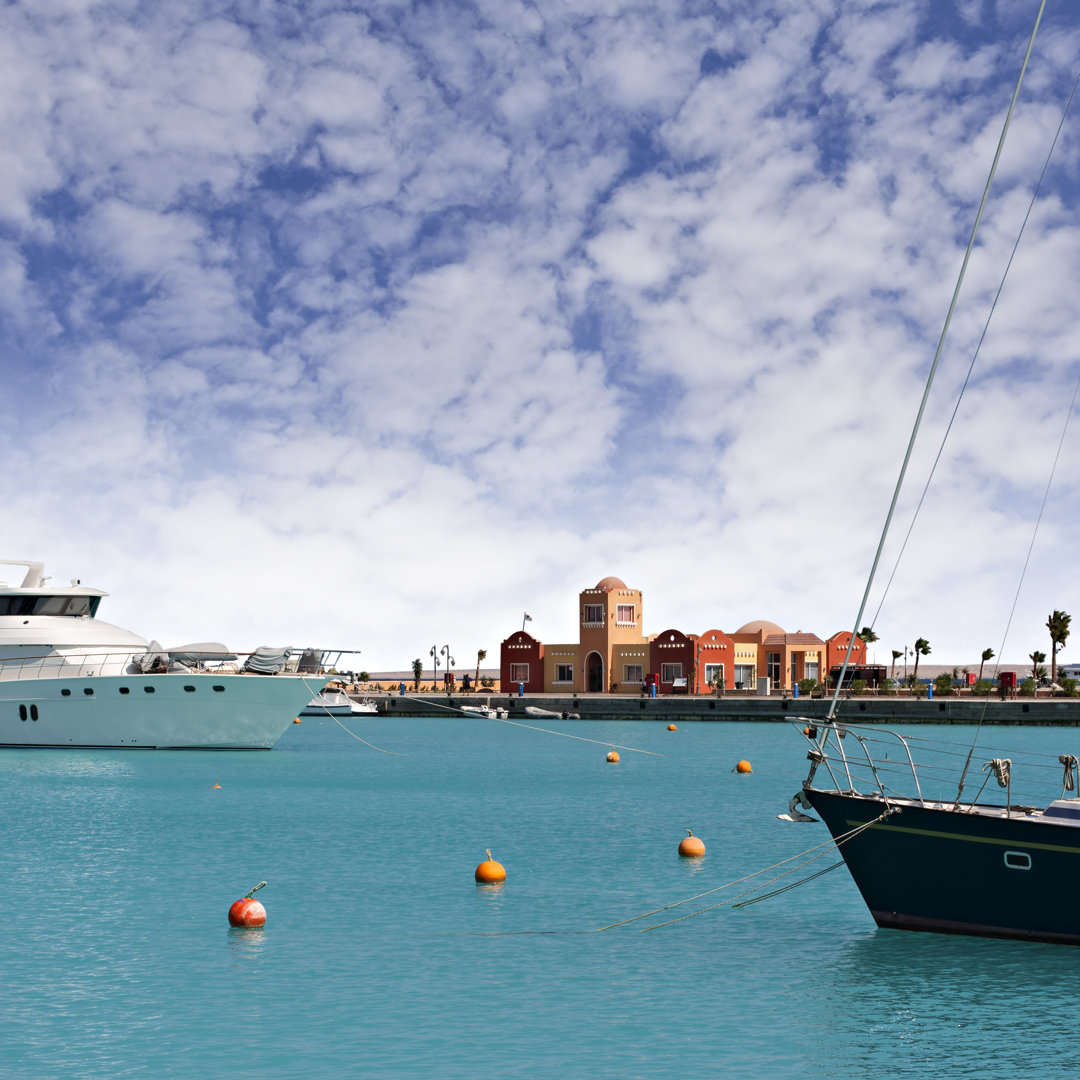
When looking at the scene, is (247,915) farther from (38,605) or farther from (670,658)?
(670,658)

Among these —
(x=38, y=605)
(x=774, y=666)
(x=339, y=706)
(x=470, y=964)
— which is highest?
(x=38, y=605)

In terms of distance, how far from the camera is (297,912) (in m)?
19.4

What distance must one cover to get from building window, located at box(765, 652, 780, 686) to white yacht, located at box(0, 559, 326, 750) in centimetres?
6739

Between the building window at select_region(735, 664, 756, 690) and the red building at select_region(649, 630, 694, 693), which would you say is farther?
the building window at select_region(735, 664, 756, 690)

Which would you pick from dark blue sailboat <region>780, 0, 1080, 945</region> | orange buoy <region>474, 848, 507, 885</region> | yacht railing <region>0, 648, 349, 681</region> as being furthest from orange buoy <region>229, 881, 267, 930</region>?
yacht railing <region>0, 648, 349, 681</region>

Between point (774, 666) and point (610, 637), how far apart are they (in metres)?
15.9

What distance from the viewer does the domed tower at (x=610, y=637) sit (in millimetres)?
108500

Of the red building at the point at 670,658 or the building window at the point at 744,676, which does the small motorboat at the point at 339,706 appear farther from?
the building window at the point at 744,676

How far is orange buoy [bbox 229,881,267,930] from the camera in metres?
18.1

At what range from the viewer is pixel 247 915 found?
18203 mm

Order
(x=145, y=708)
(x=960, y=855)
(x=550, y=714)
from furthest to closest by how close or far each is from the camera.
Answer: (x=550, y=714) → (x=145, y=708) → (x=960, y=855)

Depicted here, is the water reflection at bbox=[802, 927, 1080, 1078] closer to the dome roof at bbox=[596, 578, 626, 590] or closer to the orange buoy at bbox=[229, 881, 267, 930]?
the orange buoy at bbox=[229, 881, 267, 930]

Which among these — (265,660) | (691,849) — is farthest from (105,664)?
(691,849)

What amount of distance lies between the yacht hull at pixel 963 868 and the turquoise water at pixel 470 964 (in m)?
0.45
